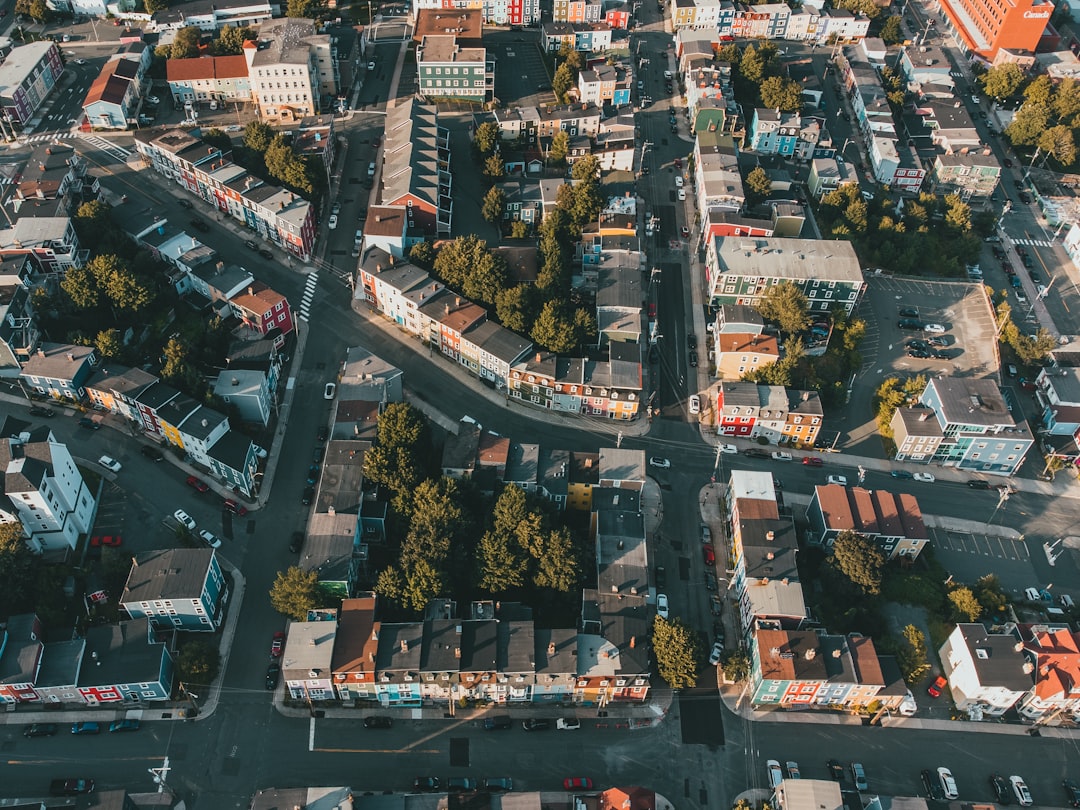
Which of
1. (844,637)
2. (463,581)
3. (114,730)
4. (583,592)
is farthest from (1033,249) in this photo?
(114,730)

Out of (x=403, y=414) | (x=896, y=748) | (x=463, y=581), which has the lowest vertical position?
(x=896, y=748)

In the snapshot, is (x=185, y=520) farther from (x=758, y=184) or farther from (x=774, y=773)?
(x=758, y=184)

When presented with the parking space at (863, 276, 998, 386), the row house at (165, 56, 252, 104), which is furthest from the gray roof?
the row house at (165, 56, 252, 104)

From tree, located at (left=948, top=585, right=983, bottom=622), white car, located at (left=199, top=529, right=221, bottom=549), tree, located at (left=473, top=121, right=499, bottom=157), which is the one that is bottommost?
tree, located at (left=948, top=585, right=983, bottom=622)

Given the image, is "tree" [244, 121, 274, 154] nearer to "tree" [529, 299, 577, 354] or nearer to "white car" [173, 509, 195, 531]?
"tree" [529, 299, 577, 354]

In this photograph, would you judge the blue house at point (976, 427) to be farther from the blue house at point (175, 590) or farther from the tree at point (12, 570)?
the tree at point (12, 570)

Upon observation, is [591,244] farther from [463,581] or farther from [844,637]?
[844,637]

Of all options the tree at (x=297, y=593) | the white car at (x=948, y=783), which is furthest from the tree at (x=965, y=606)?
the tree at (x=297, y=593)
